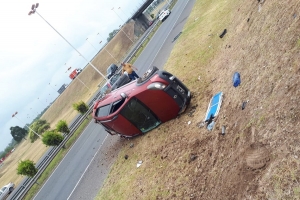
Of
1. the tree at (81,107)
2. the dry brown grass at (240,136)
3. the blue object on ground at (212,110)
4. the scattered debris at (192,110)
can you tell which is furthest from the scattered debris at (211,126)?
the tree at (81,107)

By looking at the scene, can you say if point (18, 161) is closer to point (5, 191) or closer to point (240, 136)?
point (5, 191)

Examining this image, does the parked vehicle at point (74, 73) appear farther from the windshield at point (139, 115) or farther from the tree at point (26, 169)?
the windshield at point (139, 115)

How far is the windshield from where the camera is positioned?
9.60 m

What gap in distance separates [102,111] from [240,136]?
23.4ft

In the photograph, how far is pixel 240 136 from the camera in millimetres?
5676

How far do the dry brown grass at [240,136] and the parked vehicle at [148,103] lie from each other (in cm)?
43

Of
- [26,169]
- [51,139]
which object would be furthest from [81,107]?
[26,169]

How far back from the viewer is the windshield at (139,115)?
31.5 feet

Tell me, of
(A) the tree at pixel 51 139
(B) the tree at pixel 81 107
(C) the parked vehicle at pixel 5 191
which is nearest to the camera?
(A) the tree at pixel 51 139

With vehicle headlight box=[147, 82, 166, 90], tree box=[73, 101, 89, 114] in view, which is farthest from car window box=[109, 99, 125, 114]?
tree box=[73, 101, 89, 114]

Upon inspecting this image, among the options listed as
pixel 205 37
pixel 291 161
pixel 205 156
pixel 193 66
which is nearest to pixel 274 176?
pixel 291 161

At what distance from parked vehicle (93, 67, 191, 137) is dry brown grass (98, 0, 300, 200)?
43 cm

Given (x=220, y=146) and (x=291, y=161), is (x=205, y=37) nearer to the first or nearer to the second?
(x=220, y=146)

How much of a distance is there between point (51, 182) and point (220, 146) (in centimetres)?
1400
